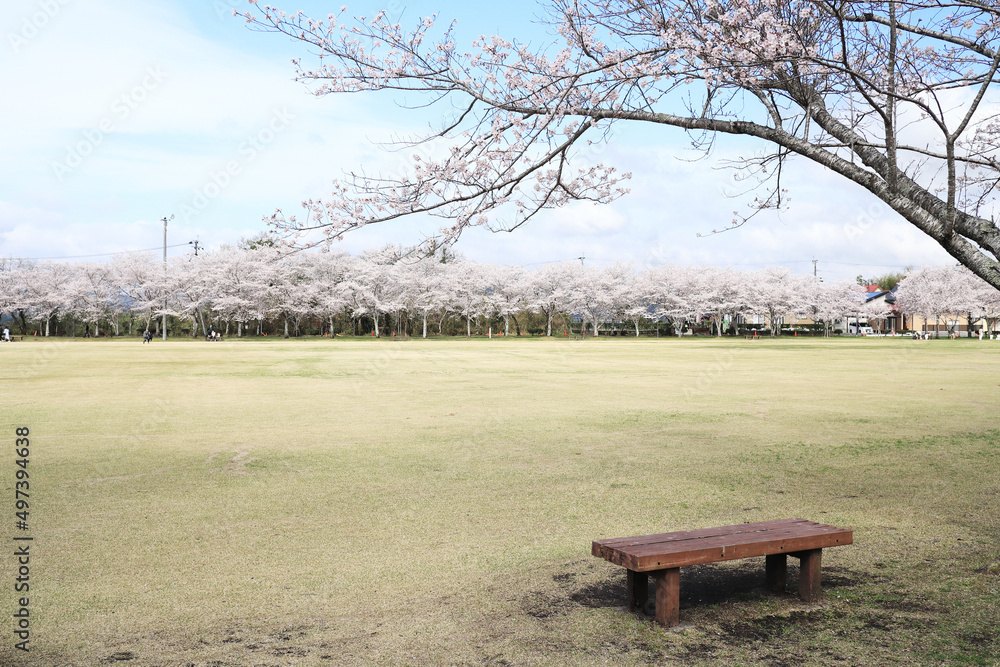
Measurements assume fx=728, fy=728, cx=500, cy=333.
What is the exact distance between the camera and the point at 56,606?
443cm

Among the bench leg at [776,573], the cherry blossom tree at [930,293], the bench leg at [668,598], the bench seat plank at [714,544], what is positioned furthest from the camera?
the cherry blossom tree at [930,293]

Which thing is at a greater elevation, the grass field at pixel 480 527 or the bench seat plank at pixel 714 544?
the bench seat plank at pixel 714 544

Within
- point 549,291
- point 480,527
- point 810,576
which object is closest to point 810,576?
point 810,576

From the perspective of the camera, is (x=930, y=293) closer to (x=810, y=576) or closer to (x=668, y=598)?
(x=810, y=576)

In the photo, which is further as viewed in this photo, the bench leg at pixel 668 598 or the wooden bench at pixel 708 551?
the bench leg at pixel 668 598

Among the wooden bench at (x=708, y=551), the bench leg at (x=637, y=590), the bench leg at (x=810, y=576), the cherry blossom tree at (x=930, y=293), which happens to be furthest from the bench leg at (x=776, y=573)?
the cherry blossom tree at (x=930, y=293)

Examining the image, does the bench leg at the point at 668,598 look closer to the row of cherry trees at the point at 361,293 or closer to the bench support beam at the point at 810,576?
the bench support beam at the point at 810,576

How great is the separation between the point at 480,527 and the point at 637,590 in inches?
79.0

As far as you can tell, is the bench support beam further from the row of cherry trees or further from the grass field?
the row of cherry trees

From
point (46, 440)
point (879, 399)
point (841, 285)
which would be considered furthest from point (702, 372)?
point (841, 285)

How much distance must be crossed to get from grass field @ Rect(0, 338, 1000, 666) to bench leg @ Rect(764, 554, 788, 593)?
0.08 meters

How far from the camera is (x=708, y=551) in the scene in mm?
4016

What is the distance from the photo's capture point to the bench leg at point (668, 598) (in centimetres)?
411

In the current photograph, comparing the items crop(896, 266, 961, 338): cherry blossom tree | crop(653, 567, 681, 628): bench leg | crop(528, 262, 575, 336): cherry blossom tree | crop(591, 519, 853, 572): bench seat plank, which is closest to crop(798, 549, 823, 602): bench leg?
crop(591, 519, 853, 572): bench seat plank
